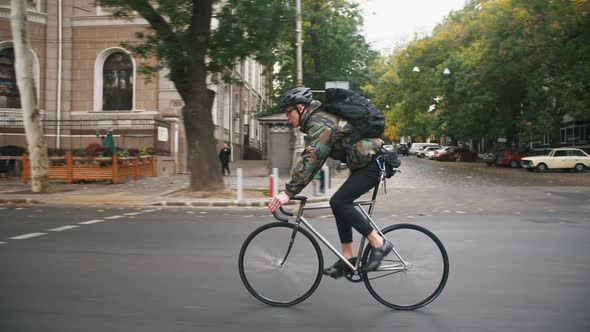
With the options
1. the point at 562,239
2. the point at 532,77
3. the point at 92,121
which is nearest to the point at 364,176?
the point at 562,239

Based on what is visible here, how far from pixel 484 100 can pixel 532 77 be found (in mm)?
5046

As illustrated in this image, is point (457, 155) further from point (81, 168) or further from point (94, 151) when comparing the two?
point (81, 168)

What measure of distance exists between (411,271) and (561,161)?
30963 millimetres

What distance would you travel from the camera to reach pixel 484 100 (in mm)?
38000

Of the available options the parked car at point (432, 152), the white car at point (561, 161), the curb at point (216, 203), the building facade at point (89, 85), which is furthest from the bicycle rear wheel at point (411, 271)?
the parked car at point (432, 152)

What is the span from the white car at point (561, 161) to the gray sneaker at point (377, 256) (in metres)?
30.4

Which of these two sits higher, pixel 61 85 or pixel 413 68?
pixel 413 68

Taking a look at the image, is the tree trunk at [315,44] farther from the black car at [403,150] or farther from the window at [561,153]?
the black car at [403,150]

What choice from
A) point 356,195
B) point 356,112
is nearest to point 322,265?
point 356,195

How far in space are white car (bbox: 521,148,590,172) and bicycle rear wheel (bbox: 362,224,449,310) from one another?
30221 millimetres

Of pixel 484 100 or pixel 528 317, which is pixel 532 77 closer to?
pixel 484 100

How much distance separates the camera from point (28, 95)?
1453 centimetres

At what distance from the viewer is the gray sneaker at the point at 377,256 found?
4258 millimetres

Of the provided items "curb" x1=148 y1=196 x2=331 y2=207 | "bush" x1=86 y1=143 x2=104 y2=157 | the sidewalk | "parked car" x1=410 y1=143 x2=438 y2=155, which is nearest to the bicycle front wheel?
the sidewalk
